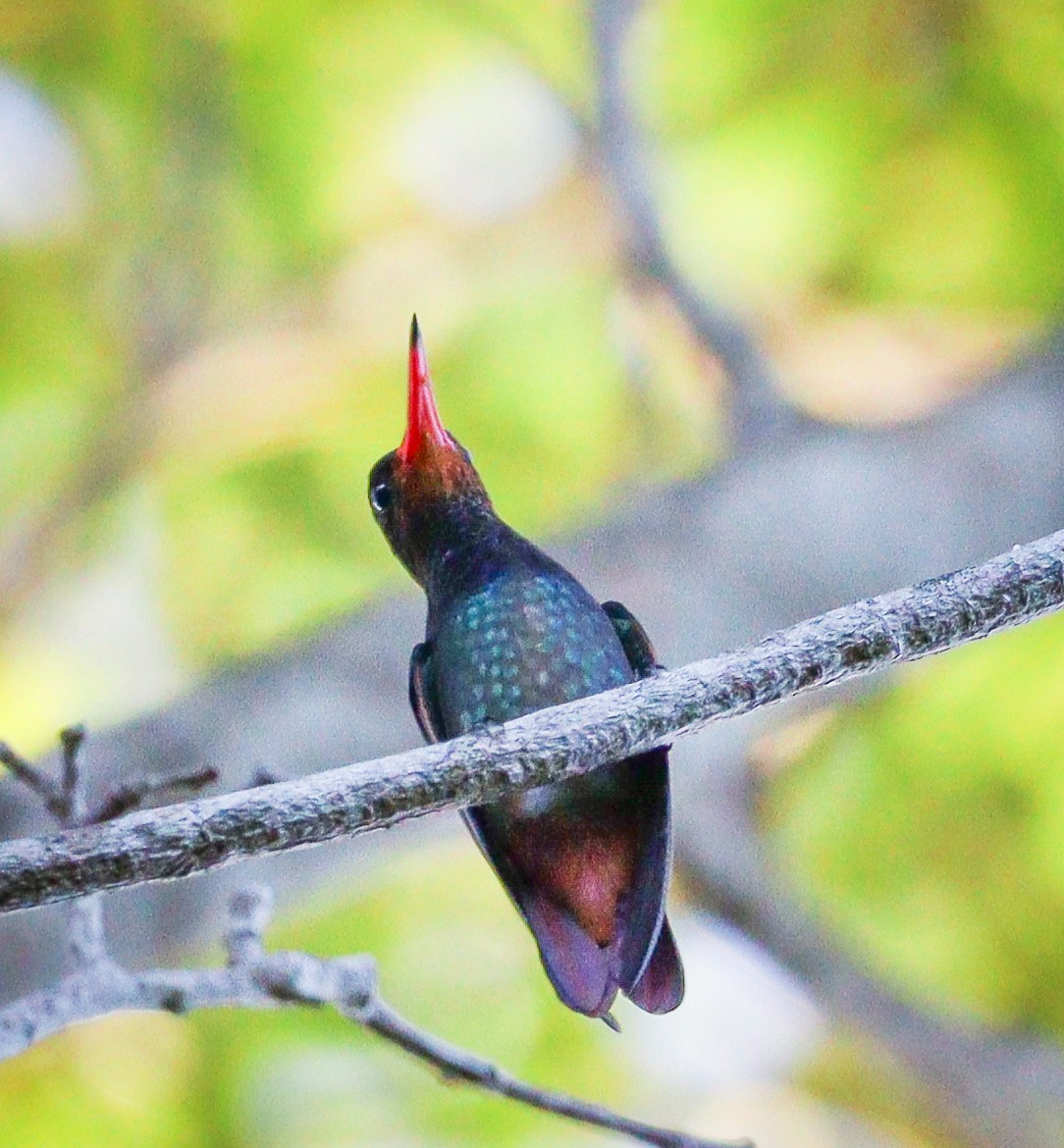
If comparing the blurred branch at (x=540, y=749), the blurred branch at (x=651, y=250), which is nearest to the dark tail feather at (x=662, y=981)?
the blurred branch at (x=540, y=749)

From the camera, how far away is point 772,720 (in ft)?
6.99

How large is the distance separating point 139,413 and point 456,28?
0.97 m

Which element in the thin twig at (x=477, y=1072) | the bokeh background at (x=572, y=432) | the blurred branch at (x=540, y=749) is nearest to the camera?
the blurred branch at (x=540, y=749)

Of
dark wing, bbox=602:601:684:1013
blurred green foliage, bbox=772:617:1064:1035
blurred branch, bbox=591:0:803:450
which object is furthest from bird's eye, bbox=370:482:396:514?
blurred green foliage, bbox=772:617:1064:1035

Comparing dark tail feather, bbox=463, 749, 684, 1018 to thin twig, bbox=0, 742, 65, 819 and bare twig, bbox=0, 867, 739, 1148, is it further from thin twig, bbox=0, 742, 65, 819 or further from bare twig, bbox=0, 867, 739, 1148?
thin twig, bbox=0, 742, 65, 819

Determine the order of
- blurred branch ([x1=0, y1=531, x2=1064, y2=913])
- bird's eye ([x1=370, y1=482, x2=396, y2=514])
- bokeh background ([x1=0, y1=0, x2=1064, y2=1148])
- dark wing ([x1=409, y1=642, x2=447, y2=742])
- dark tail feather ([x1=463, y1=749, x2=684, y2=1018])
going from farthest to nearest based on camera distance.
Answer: bokeh background ([x1=0, y1=0, x2=1064, y2=1148]), bird's eye ([x1=370, y1=482, x2=396, y2=514]), dark wing ([x1=409, y1=642, x2=447, y2=742]), dark tail feather ([x1=463, y1=749, x2=684, y2=1018]), blurred branch ([x1=0, y1=531, x2=1064, y2=913])

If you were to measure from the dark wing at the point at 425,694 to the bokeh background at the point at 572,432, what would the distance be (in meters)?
0.98

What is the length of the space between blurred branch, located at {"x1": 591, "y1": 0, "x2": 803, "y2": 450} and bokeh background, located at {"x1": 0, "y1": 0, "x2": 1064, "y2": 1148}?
0.08 ft

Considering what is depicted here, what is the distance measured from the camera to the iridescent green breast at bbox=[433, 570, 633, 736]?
1.11m

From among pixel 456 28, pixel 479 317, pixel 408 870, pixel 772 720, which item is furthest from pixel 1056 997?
pixel 456 28

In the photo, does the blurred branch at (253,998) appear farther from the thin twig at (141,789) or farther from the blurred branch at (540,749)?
the blurred branch at (540,749)

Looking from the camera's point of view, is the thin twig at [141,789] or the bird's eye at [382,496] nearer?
the thin twig at [141,789]

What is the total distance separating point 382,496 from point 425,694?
18cm

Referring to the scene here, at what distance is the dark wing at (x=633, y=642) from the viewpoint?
115 cm
